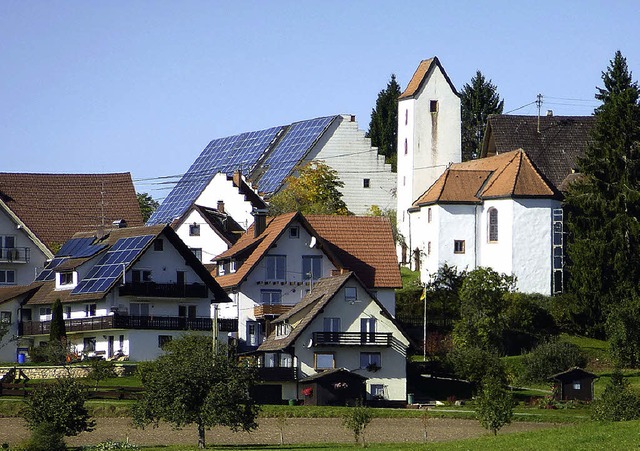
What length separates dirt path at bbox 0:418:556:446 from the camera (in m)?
66.2

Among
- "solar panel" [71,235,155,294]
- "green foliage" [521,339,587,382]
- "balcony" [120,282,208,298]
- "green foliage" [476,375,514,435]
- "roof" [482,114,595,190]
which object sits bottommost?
"green foliage" [476,375,514,435]

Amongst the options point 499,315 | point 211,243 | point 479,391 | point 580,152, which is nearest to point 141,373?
point 479,391

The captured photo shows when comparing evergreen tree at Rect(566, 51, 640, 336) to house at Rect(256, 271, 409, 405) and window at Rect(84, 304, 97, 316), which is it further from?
window at Rect(84, 304, 97, 316)

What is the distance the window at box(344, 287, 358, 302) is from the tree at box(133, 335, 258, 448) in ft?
70.7

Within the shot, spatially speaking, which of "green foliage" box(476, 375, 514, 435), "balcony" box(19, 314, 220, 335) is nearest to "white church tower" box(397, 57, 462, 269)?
"balcony" box(19, 314, 220, 335)

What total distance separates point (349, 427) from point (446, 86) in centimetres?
5670

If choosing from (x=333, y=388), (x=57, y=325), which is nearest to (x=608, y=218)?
(x=333, y=388)

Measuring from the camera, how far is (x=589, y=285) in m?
96.3

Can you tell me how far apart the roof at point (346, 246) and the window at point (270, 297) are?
5.02ft

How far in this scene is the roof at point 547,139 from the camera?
111500mm

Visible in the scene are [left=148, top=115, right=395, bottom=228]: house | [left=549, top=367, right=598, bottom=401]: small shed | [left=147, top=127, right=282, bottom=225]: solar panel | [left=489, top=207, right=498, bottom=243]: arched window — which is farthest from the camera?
[left=147, top=127, right=282, bottom=225]: solar panel

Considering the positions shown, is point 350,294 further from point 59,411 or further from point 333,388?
point 59,411

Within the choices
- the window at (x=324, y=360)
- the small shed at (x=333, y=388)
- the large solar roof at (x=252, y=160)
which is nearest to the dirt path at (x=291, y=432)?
the small shed at (x=333, y=388)

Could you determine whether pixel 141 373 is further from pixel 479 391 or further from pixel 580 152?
pixel 580 152
